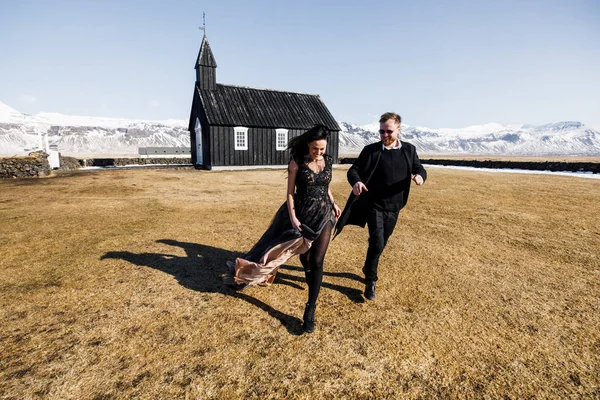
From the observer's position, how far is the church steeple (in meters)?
23.8

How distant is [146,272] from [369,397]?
12.2 ft

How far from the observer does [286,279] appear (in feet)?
15.3

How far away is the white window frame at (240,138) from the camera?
23359mm

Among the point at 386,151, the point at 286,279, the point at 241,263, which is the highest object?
the point at 386,151

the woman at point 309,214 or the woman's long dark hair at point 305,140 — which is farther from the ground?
the woman's long dark hair at point 305,140

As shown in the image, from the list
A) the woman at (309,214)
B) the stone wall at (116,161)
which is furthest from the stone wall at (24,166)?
the woman at (309,214)

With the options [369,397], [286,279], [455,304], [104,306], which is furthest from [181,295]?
[455,304]

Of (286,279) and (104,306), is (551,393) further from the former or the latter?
(104,306)

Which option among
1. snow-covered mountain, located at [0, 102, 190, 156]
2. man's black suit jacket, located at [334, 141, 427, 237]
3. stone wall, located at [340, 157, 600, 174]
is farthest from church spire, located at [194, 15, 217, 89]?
snow-covered mountain, located at [0, 102, 190, 156]

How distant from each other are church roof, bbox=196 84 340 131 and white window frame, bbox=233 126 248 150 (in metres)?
0.40

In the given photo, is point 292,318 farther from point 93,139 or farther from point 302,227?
point 93,139

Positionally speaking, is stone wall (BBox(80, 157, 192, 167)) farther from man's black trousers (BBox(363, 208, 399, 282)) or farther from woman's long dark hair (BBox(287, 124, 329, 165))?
man's black trousers (BBox(363, 208, 399, 282))

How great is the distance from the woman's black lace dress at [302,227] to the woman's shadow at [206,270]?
0.42m

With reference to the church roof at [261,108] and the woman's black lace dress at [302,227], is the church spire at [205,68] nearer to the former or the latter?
the church roof at [261,108]
